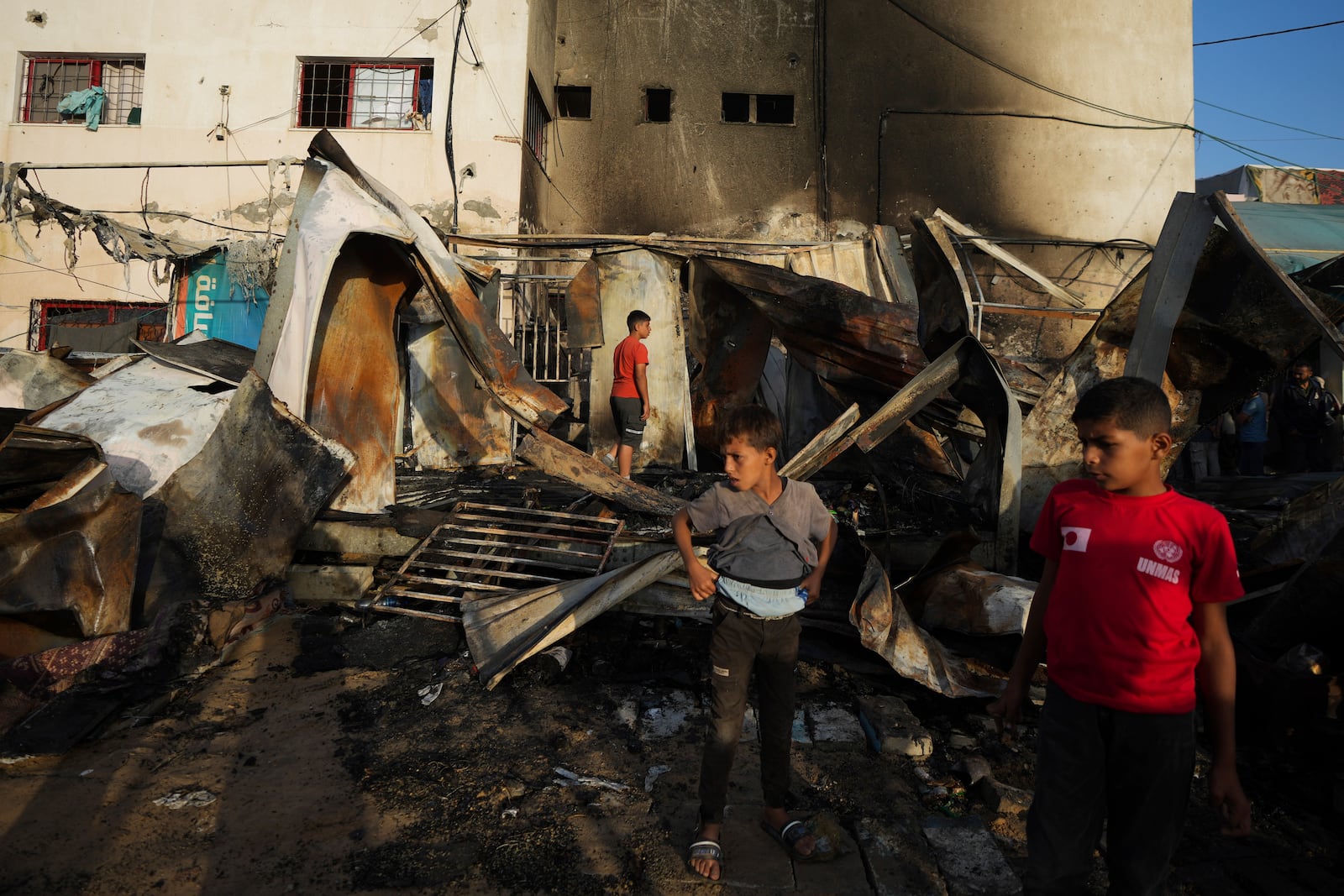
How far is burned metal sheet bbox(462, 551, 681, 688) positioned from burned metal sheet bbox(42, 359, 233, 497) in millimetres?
1972

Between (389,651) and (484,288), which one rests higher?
(484,288)

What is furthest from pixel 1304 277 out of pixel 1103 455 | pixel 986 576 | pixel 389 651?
pixel 389 651

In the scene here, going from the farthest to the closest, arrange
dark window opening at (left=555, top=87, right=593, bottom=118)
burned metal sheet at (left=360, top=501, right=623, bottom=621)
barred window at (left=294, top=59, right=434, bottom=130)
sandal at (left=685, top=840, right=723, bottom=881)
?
dark window opening at (left=555, top=87, right=593, bottom=118), barred window at (left=294, top=59, right=434, bottom=130), burned metal sheet at (left=360, top=501, right=623, bottom=621), sandal at (left=685, top=840, right=723, bottom=881)

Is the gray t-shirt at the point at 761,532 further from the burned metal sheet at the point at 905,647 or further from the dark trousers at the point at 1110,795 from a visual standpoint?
the burned metal sheet at the point at 905,647

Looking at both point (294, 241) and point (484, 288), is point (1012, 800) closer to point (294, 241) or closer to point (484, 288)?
point (294, 241)

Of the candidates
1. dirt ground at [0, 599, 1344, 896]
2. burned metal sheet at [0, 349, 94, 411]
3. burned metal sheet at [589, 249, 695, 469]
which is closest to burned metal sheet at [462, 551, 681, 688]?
dirt ground at [0, 599, 1344, 896]

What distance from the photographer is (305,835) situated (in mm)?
2682

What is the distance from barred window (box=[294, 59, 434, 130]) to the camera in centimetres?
1262

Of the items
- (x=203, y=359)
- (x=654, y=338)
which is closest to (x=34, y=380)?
(x=203, y=359)

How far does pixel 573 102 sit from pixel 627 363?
9.26 metres

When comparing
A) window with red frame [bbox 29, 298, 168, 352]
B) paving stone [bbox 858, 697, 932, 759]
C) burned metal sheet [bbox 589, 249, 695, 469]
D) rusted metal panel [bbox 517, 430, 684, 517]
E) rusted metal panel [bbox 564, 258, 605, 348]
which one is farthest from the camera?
window with red frame [bbox 29, 298, 168, 352]

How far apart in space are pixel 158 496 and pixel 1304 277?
23.6 ft

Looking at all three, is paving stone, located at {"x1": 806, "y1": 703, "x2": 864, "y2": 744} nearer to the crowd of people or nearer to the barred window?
the crowd of people

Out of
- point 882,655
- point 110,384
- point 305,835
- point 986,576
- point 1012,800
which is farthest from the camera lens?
point 110,384
